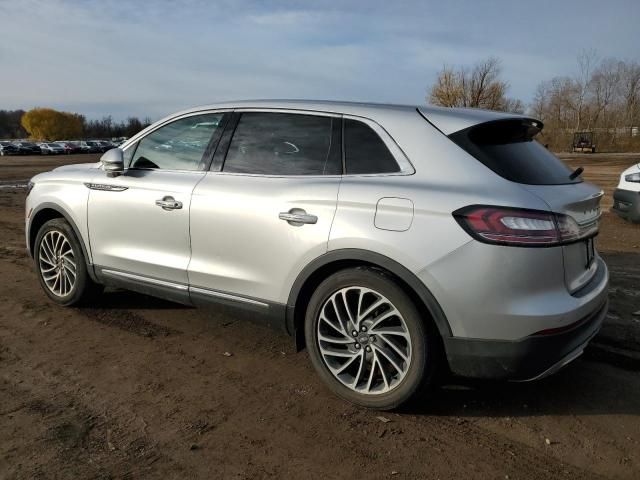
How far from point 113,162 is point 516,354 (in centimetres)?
313

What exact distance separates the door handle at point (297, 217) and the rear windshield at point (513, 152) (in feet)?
2.97

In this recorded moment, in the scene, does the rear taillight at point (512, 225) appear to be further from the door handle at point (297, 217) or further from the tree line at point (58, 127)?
the tree line at point (58, 127)

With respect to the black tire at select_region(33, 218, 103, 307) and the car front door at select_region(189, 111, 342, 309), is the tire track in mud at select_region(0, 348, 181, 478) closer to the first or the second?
the car front door at select_region(189, 111, 342, 309)

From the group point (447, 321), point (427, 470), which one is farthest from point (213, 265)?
point (427, 470)

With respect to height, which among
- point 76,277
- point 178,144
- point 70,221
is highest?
point 178,144

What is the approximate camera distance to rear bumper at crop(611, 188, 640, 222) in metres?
8.42

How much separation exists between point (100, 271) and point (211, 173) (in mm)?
1413

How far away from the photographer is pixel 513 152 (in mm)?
3117

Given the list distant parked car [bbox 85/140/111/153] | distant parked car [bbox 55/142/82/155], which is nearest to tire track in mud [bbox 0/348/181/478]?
distant parked car [bbox 55/142/82/155]

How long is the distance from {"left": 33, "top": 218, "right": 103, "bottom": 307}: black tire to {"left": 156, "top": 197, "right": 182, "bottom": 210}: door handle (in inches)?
45.0

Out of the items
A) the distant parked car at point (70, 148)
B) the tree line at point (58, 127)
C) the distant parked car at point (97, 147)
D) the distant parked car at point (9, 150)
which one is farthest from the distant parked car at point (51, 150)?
the tree line at point (58, 127)

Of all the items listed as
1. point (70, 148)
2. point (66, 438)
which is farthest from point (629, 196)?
point (70, 148)

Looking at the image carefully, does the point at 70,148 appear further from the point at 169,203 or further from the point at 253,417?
the point at 253,417

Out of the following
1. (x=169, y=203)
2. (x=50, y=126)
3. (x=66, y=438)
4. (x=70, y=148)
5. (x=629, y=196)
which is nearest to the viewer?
(x=66, y=438)
